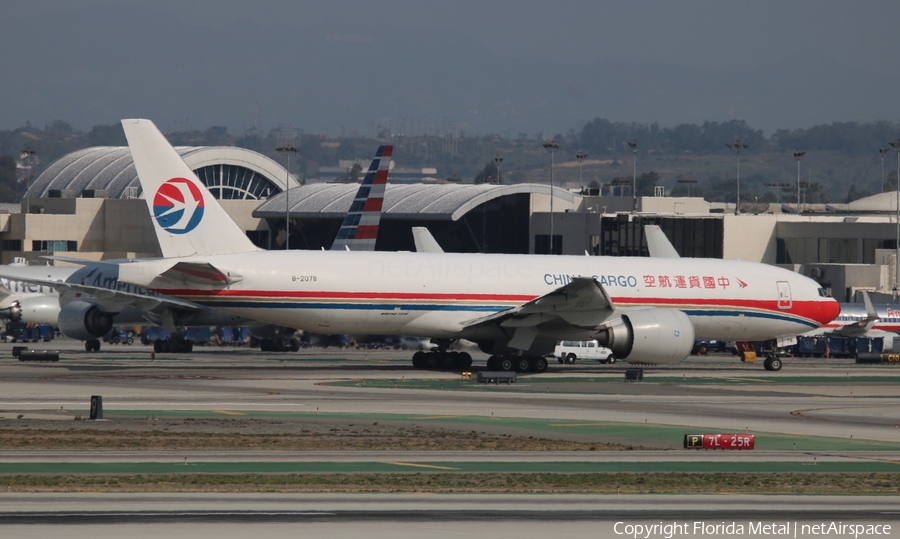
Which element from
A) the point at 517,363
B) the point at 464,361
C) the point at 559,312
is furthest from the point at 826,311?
the point at 464,361

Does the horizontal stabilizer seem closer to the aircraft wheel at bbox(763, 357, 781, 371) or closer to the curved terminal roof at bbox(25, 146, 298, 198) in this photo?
the aircraft wheel at bbox(763, 357, 781, 371)

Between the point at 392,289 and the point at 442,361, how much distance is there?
16.9 ft

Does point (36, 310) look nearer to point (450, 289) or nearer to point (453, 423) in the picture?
point (450, 289)

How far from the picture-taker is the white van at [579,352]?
54719 millimetres

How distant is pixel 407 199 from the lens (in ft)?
335

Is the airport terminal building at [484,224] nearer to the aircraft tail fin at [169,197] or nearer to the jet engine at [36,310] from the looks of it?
the jet engine at [36,310]

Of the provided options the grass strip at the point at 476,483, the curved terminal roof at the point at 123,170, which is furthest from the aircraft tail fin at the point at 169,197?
the curved terminal roof at the point at 123,170

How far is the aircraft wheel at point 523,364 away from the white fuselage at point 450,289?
78.4 inches

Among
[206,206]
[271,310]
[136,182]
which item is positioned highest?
[136,182]

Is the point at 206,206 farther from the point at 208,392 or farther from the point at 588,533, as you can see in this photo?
the point at 588,533

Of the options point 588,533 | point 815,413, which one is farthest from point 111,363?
point 588,533

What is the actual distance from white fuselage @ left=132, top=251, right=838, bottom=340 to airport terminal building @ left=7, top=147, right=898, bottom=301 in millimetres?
41572

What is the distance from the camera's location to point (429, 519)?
16203mm

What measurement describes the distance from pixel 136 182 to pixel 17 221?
40.6 feet
